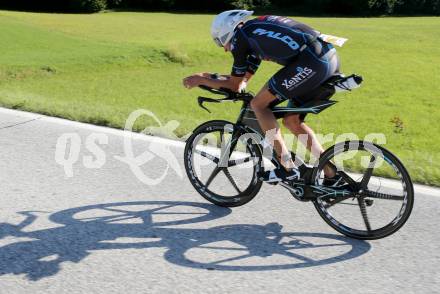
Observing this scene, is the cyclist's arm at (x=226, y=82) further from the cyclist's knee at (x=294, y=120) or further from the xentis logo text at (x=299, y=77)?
the cyclist's knee at (x=294, y=120)

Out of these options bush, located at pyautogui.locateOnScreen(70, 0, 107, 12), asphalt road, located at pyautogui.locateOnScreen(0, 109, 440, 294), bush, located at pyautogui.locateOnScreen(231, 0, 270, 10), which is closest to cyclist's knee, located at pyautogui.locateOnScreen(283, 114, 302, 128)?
asphalt road, located at pyautogui.locateOnScreen(0, 109, 440, 294)

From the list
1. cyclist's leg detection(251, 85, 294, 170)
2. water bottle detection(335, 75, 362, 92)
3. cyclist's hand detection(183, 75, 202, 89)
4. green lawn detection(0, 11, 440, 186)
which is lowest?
green lawn detection(0, 11, 440, 186)

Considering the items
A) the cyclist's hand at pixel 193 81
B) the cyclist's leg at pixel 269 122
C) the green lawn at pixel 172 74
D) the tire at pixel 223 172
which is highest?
the cyclist's hand at pixel 193 81

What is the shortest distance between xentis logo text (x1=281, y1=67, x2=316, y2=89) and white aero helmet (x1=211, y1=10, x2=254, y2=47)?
0.65 meters

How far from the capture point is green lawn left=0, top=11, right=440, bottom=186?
33.8ft

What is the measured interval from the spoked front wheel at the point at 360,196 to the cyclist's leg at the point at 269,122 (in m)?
0.32

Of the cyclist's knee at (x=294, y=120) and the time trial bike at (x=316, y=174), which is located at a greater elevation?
the cyclist's knee at (x=294, y=120)

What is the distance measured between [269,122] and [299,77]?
49 centimetres

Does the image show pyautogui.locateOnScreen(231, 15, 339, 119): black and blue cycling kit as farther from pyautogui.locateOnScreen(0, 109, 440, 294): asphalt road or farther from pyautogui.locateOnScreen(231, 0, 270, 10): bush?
pyautogui.locateOnScreen(231, 0, 270, 10): bush

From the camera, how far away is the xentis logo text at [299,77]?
4.87m

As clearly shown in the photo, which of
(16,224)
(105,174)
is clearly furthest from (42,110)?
(16,224)

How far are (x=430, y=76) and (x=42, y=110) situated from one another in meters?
15.6

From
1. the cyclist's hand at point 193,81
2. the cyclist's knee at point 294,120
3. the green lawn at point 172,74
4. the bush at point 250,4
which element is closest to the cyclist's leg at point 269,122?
the cyclist's knee at point 294,120

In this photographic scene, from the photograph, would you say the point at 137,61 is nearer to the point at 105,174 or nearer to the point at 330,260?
the point at 105,174
